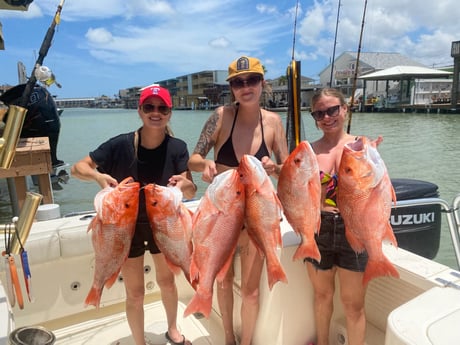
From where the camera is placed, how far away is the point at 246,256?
8.21 feet

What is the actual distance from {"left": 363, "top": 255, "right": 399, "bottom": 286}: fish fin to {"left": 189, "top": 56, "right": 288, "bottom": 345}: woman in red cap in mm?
718

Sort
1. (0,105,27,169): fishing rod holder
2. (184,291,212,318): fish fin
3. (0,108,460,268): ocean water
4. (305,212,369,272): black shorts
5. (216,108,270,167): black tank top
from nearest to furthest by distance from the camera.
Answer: (0,105,27,169): fishing rod holder → (184,291,212,318): fish fin → (305,212,369,272): black shorts → (216,108,270,167): black tank top → (0,108,460,268): ocean water

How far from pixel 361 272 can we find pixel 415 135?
24.7 meters

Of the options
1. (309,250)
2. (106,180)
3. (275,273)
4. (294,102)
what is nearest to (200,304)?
(275,273)

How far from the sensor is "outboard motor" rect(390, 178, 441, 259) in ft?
12.0

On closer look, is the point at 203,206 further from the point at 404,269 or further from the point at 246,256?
the point at 404,269

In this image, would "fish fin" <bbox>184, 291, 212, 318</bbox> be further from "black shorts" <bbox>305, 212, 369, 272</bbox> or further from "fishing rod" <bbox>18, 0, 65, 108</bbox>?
"fishing rod" <bbox>18, 0, 65, 108</bbox>

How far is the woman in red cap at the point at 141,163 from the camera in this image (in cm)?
239

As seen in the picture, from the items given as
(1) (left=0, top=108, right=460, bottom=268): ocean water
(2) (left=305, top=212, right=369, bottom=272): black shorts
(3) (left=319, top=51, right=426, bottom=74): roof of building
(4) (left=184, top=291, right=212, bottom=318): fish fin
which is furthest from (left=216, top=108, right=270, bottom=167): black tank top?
(3) (left=319, top=51, right=426, bottom=74): roof of building

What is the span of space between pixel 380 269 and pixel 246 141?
1189mm

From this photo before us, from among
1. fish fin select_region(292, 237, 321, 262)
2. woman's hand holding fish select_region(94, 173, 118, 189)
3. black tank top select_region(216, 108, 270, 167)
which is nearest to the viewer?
fish fin select_region(292, 237, 321, 262)

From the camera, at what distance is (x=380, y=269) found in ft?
6.59

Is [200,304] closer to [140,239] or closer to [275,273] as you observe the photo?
[275,273]

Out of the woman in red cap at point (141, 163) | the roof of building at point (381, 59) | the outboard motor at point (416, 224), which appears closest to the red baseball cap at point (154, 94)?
the woman in red cap at point (141, 163)
